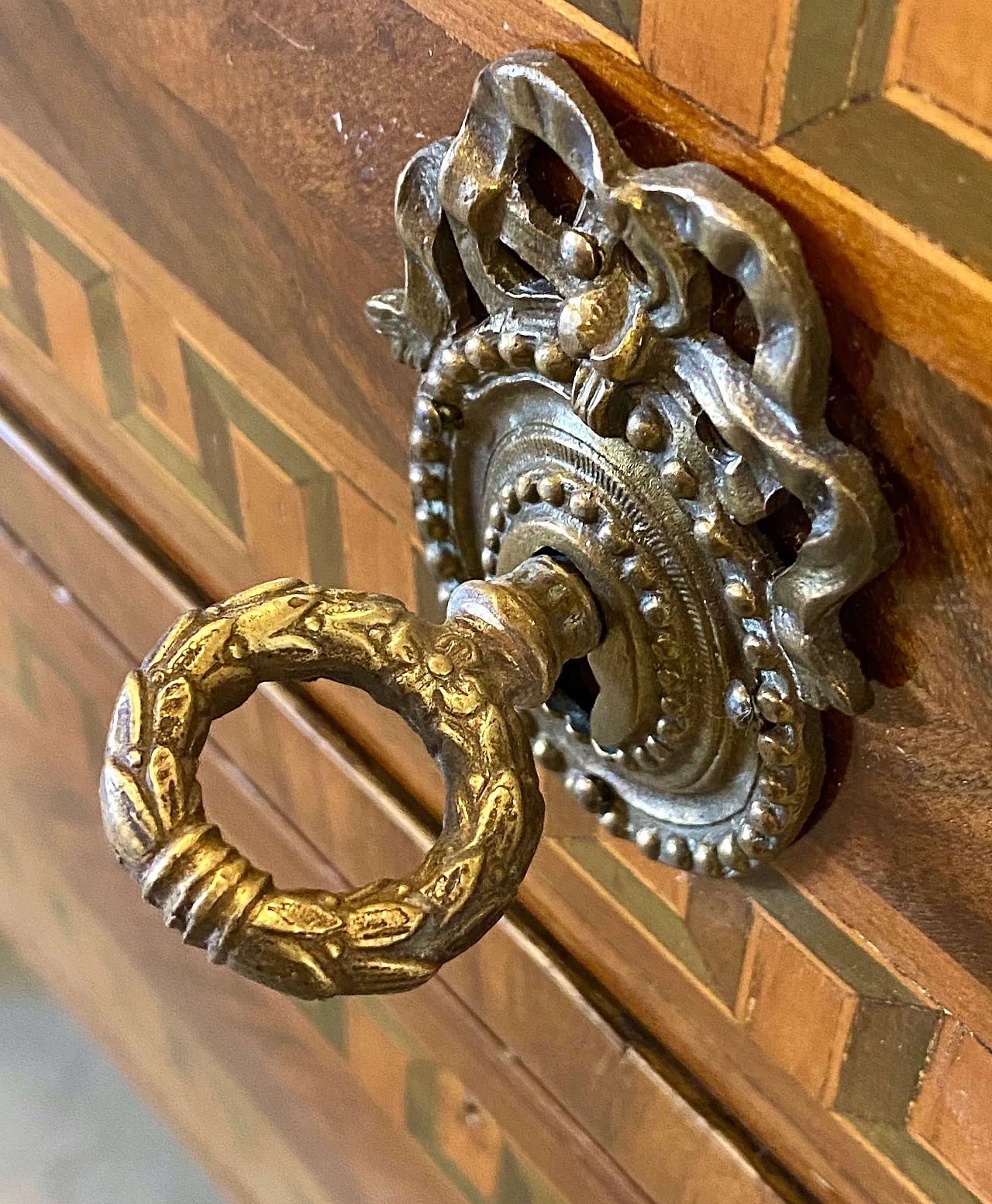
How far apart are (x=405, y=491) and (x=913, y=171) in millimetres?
218

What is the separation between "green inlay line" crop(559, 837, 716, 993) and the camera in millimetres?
408

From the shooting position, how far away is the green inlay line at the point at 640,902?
0.41 metres

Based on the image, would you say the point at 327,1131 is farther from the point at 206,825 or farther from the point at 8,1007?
the point at 206,825

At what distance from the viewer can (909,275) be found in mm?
225

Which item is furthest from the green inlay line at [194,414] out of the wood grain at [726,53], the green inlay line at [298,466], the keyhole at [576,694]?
the wood grain at [726,53]

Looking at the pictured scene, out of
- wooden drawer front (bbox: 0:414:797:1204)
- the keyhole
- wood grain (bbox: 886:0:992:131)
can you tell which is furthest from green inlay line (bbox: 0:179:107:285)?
wood grain (bbox: 886:0:992:131)

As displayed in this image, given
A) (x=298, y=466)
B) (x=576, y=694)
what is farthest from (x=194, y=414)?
(x=576, y=694)

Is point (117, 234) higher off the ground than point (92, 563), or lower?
higher

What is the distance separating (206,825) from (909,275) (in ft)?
0.56

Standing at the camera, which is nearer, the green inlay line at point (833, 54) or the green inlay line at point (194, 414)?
the green inlay line at point (833, 54)

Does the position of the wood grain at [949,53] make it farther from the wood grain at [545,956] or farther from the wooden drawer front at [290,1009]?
the wooden drawer front at [290,1009]

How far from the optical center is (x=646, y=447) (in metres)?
0.28

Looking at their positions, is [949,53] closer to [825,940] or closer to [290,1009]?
[825,940]

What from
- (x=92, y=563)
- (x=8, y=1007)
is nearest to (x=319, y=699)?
(x=92, y=563)
